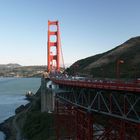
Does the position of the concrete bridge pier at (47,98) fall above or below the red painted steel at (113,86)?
below

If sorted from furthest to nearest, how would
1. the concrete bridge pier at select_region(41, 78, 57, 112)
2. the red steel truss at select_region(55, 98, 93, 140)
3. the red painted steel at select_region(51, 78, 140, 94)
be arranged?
the concrete bridge pier at select_region(41, 78, 57, 112)
the red steel truss at select_region(55, 98, 93, 140)
the red painted steel at select_region(51, 78, 140, 94)

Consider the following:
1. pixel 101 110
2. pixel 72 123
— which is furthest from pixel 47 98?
pixel 101 110

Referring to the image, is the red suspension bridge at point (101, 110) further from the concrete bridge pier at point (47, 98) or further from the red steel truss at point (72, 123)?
the concrete bridge pier at point (47, 98)

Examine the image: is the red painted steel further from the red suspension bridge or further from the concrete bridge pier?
the concrete bridge pier

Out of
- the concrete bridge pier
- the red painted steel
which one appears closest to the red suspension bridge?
the red painted steel

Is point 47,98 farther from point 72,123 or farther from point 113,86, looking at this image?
point 113,86

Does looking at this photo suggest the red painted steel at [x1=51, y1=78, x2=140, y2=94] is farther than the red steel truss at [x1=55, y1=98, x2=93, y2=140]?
No

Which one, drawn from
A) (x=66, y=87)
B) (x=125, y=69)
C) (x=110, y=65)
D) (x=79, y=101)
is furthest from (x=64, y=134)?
(x=110, y=65)

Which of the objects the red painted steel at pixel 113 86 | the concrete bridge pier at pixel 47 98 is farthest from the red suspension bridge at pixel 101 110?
the concrete bridge pier at pixel 47 98

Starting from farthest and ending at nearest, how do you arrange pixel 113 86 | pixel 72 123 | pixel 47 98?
pixel 47 98, pixel 72 123, pixel 113 86
